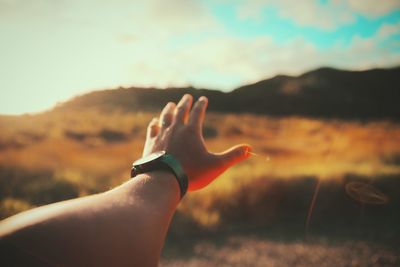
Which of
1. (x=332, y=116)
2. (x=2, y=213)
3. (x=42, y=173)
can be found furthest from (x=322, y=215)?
(x=332, y=116)

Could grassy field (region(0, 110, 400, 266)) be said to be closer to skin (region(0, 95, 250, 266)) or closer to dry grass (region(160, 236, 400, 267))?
dry grass (region(160, 236, 400, 267))

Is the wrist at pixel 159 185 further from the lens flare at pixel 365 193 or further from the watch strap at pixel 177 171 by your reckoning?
the lens flare at pixel 365 193

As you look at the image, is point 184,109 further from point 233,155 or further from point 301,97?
point 301,97

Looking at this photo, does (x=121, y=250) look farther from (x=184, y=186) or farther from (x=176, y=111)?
(x=176, y=111)

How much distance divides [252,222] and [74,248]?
498 cm

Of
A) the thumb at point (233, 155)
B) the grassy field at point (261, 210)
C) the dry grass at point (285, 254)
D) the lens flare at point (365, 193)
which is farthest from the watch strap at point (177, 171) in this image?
the lens flare at point (365, 193)

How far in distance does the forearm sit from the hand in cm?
37

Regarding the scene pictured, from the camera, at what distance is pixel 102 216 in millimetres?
876

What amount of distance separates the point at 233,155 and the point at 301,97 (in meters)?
36.3

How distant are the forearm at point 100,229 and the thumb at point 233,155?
18.9 inches

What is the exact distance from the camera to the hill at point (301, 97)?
104ft

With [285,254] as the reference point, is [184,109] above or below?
above

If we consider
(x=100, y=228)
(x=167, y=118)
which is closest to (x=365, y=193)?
(x=167, y=118)

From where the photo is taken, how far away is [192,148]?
154cm
